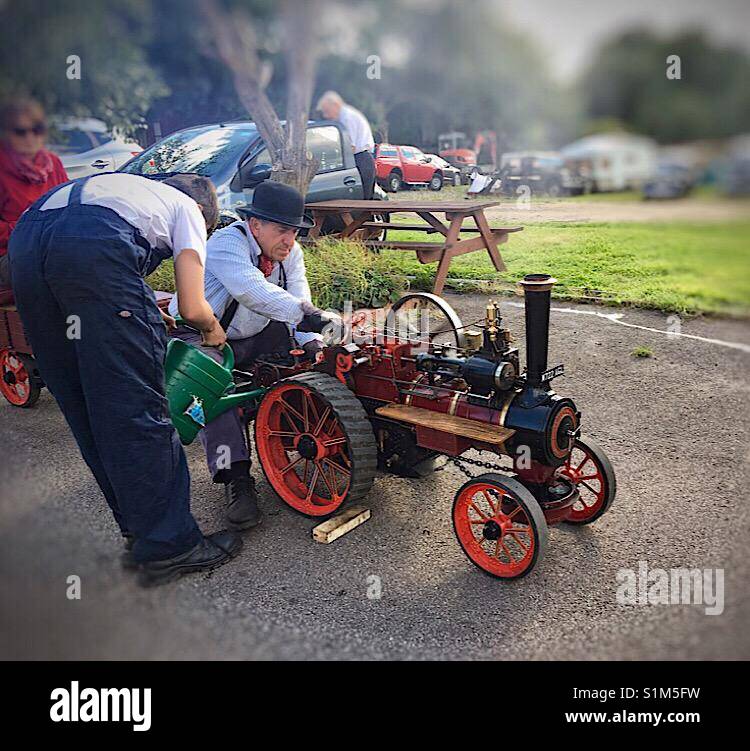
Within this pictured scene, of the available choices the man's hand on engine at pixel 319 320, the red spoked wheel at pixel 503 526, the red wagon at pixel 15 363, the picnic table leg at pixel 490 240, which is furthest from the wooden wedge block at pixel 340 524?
the red wagon at pixel 15 363

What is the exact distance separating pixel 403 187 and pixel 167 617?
5.39 feet

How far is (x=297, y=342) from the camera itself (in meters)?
2.77

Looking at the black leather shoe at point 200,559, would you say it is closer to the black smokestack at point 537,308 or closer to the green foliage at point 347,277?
the black smokestack at point 537,308

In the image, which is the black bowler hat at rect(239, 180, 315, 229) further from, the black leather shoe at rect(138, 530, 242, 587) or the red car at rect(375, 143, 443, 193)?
the black leather shoe at rect(138, 530, 242, 587)

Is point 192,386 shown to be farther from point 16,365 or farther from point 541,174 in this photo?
point 16,365

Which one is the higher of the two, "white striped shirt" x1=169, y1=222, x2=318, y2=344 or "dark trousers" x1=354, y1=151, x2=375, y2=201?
"dark trousers" x1=354, y1=151, x2=375, y2=201

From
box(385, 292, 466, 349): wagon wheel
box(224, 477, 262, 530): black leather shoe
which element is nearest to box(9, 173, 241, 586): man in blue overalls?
box(224, 477, 262, 530): black leather shoe

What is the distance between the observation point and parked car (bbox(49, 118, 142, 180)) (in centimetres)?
130

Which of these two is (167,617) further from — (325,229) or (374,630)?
(325,229)

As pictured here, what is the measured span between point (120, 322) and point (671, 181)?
4.43ft

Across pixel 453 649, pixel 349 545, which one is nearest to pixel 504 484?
pixel 453 649

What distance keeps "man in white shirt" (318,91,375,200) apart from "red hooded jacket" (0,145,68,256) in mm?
600

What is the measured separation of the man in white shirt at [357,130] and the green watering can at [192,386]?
0.84 meters

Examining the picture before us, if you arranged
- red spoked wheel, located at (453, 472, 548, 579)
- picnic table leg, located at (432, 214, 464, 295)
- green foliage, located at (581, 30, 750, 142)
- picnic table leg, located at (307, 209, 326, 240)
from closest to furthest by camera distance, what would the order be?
green foliage, located at (581, 30, 750, 142) → red spoked wheel, located at (453, 472, 548, 579) → picnic table leg, located at (432, 214, 464, 295) → picnic table leg, located at (307, 209, 326, 240)
